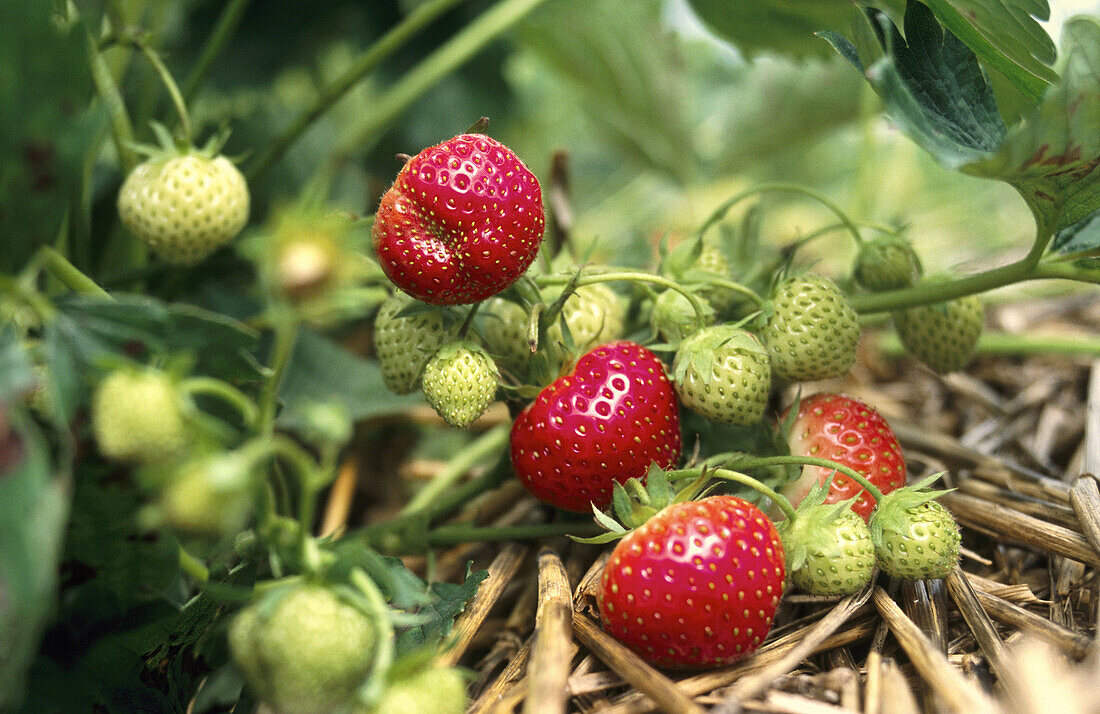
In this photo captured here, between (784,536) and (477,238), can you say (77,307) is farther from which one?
(784,536)

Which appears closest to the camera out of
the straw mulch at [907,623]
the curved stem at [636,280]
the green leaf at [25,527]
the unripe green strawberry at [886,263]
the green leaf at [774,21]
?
the green leaf at [25,527]

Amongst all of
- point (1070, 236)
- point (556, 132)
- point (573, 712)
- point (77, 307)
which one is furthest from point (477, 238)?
point (556, 132)

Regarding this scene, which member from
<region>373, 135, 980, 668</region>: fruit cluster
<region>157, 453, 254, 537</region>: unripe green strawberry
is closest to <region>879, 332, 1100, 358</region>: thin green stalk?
<region>373, 135, 980, 668</region>: fruit cluster

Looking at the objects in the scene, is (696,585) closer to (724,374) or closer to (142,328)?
(724,374)

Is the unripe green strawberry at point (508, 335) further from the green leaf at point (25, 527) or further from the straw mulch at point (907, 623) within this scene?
the green leaf at point (25, 527)

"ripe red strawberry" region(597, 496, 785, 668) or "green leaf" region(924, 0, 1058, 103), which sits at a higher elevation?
"green leaf" region(924, 0, 1058, 103)

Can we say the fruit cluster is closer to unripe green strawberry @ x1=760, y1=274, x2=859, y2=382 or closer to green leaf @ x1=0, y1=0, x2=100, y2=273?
unripe green strawberry @ x1=760, y1=274, x2=859, y2=382

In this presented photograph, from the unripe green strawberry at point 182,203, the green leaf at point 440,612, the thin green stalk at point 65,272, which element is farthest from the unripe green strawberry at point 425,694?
the unripe green strawberry at point 182,203

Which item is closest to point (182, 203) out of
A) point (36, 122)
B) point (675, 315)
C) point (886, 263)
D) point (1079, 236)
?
point (36, 122)
